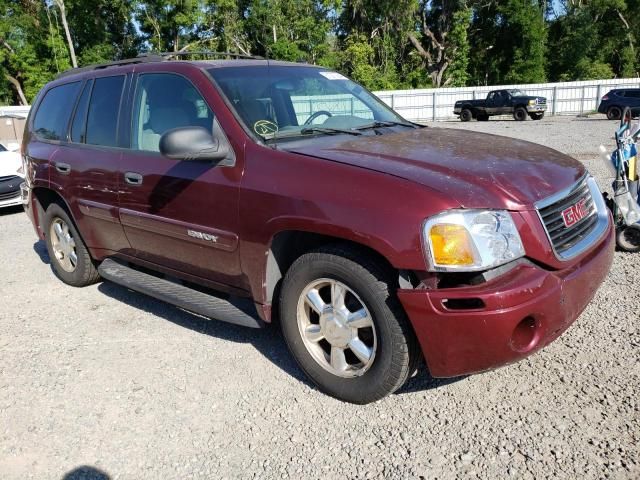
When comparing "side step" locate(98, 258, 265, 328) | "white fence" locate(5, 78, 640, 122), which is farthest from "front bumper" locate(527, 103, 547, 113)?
"side step" locate(98, 258, 265, 328)

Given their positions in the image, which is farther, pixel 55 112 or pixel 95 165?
pixel 55 112

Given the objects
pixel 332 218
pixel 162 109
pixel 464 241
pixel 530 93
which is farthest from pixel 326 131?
pixel 530 93

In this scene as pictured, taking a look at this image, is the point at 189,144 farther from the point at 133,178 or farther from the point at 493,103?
the point at 493,103

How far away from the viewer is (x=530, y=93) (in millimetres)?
30625

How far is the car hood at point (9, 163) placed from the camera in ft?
30.8

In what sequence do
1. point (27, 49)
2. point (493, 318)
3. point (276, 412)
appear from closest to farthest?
point (493, 318) < point (276, 412) < point (27, 49)

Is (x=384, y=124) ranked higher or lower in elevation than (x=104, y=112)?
lower

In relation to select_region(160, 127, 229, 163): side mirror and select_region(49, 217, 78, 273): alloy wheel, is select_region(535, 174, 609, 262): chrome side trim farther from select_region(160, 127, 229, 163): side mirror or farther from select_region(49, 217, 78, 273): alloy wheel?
select_region(49, 217, 78, 273): alloy wheel

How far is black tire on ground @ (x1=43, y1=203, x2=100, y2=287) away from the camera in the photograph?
5.03 meters

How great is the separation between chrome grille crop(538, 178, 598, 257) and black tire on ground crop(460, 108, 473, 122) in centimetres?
2732

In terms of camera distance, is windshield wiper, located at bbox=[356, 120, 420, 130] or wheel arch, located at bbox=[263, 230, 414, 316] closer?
wheel arch, located at bbox=[263, 230, 414, 316]

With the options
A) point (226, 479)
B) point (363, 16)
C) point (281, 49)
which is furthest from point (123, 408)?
point (363, 16)

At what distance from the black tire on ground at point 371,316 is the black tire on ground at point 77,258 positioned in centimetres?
263

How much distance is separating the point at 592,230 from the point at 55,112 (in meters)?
4.55
